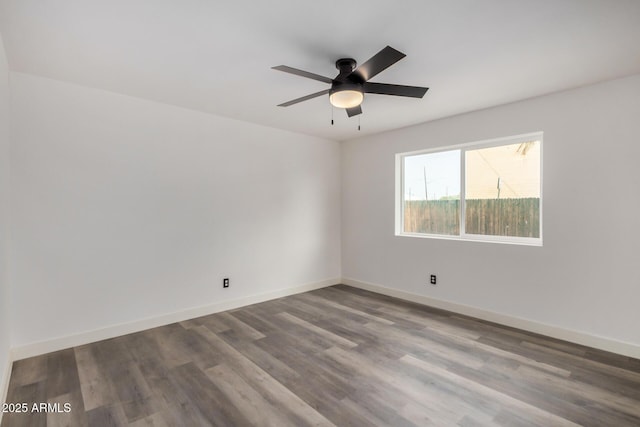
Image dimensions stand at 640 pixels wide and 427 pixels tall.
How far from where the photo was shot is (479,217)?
3707 millimetres

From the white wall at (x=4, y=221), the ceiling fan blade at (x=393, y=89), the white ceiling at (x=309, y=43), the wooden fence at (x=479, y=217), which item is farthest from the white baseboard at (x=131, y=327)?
the ceiling fan blade at (x=393, y=89)

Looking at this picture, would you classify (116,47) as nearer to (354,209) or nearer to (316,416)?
(316,416)

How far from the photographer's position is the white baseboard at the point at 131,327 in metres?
2.64

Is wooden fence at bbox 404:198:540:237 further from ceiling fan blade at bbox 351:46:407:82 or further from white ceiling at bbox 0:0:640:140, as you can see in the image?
ceiling fan blade at bbox 351:46:407:82

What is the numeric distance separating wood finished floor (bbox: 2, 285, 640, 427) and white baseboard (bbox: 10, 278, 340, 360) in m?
0.08

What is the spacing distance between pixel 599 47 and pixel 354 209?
3.34m

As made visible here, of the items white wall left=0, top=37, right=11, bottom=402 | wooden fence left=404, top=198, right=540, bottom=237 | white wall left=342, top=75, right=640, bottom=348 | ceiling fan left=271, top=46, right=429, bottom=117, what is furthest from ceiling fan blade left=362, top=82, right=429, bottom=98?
white wall left=0, top=37, right=11, bottom=402

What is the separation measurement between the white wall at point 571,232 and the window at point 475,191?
182mm

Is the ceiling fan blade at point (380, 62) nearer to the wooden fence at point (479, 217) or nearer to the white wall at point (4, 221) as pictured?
the wooden fence at point (479, 217)

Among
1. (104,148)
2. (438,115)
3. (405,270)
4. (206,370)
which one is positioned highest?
(438,115)

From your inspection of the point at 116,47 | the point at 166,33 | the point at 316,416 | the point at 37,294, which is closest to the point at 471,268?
the point at 316,416

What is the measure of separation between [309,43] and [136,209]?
7.81 ft

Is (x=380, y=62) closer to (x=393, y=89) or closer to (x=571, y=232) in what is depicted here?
(x=393, y=89)

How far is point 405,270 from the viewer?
4289mm
